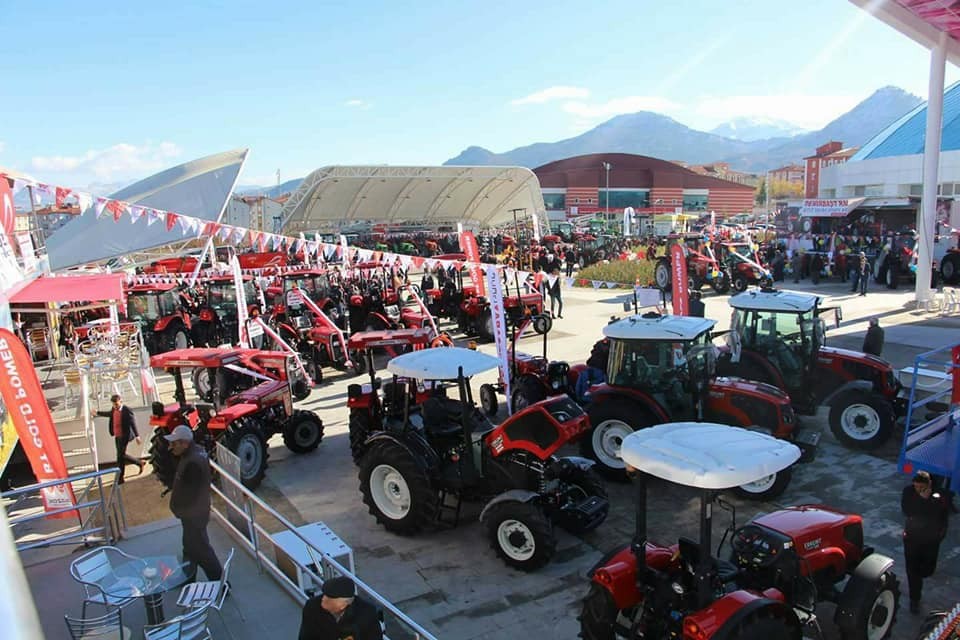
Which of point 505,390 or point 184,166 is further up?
point 184,166

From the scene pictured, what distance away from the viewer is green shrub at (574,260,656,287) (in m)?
22.9

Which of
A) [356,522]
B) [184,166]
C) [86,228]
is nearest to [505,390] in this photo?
[356,522]

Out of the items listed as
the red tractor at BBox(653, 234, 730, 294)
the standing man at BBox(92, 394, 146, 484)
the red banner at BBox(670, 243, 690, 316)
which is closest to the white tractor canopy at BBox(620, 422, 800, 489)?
the standing man at BBox(92, 394, 146, 484)

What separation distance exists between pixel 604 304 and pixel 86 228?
1489 cm

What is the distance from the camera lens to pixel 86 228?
58.3ft

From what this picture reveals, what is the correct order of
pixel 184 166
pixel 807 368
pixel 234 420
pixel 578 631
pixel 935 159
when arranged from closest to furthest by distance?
1. pixel 578 631
2. pixel 234 420
3. pixel 807 368
4. pixel 935 159
5. pixel 184 166

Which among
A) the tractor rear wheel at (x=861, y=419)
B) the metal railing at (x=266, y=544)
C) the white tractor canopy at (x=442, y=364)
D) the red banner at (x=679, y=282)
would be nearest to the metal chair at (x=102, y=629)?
the metal railing at (x=266, y=544)

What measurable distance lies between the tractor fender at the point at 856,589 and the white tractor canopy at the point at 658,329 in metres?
2.89

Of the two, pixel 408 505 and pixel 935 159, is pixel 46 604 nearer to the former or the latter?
pixel 408 505

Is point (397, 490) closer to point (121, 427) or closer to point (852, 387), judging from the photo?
point (121, 427)

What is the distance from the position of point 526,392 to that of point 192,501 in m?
5.06

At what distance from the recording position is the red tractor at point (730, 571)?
11.1ft

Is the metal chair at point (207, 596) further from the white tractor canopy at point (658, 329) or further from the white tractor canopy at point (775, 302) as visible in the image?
the white tractor canopy at point (775, 302)

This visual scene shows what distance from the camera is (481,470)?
5957 mm
